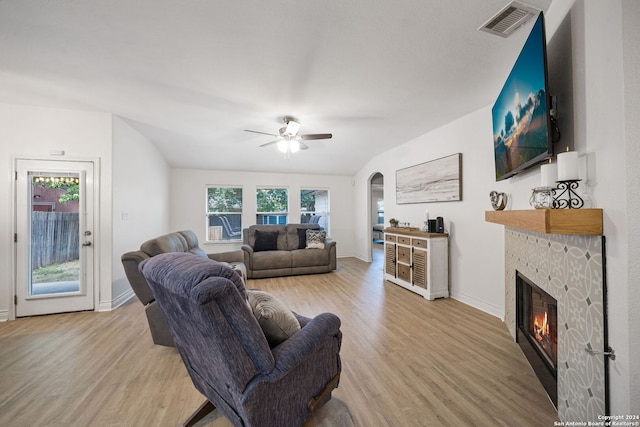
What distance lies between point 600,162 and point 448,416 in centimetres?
160

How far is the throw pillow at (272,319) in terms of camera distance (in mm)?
1232

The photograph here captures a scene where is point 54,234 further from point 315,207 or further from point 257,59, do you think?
point 315,207

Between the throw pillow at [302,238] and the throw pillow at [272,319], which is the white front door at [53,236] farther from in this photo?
the throw pillow at [302,238]

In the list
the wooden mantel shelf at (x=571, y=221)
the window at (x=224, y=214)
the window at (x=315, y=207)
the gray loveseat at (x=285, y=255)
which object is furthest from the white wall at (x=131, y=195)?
the wooden mantel shelf at (x=571, y=221)

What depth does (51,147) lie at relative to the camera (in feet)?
9.80

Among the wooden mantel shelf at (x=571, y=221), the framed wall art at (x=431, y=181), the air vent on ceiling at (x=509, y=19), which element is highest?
the air vent on ceiling at (x=509, y=19)

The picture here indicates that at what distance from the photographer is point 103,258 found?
10.2 feet

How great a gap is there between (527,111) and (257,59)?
2144mm

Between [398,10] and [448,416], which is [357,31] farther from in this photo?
[448,416]

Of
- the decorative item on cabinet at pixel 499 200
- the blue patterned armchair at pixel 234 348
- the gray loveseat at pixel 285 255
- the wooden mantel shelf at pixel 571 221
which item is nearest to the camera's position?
the blue patterned armchair at pixel 234 348

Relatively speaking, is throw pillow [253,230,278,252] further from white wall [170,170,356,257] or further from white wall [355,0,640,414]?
white wall [355,0,640,414]

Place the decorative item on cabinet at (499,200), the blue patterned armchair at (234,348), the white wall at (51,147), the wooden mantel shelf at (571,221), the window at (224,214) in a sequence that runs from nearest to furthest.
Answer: the blue patterned armchair at (234,348), the wooden mantel shelf at (571,221), the decorative item on cabinet at (499,200), the white wall at (51,147), the window at (224,214)

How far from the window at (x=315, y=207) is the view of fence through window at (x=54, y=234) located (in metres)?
4.44

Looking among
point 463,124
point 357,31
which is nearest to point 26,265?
point 357,31
